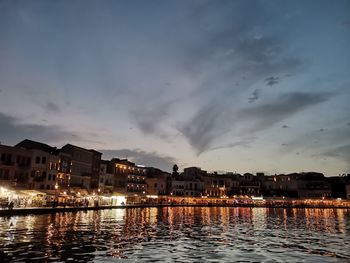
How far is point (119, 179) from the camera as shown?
117750mm

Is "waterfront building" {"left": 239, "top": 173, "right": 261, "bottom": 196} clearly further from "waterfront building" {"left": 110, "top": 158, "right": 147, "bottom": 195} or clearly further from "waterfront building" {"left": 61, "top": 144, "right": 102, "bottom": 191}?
"waterfront building" {"left": 61, "top": 144, "right": 102, "bottom": 191}

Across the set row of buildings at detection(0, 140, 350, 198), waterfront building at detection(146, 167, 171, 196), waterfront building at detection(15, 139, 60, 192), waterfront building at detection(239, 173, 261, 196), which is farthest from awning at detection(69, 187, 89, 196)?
waterfront building at detection(239, 173, 261, 196)

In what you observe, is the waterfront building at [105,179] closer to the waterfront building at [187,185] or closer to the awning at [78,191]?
the awning at [78,191]

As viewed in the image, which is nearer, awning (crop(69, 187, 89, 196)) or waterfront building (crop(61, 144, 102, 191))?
awning (crop(69, 187, 89, 196))

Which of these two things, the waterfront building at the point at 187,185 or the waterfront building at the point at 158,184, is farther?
the waterfront building at the point at 187,185

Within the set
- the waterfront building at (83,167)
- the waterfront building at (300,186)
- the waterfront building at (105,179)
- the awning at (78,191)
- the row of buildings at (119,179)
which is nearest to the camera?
the row of buildings at (119,179)

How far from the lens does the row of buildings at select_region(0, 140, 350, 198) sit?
7269cm

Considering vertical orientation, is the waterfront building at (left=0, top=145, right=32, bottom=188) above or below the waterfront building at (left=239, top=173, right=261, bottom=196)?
below

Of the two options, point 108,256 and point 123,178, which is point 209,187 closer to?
point 123,178

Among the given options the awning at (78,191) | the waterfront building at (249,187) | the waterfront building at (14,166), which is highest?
the waterfront building at (249,187)

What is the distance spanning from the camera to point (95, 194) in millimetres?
95312

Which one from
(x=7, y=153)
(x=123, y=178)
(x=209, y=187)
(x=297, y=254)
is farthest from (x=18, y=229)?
(x=209, y=187)

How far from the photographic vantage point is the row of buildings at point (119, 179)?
72688mm

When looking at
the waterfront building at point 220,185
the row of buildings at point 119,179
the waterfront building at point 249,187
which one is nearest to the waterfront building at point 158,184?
the row of buildings at point 119,179
